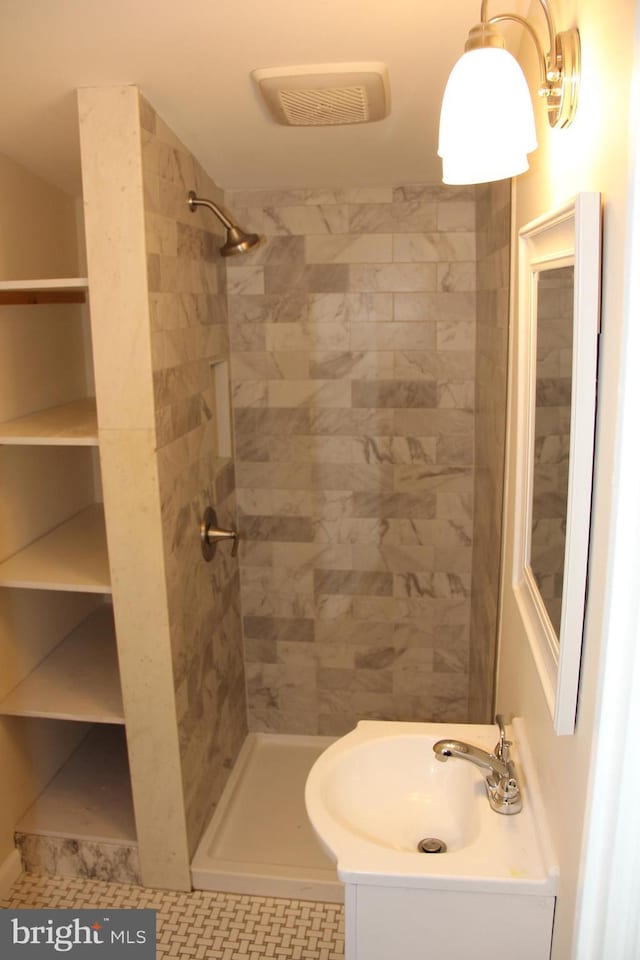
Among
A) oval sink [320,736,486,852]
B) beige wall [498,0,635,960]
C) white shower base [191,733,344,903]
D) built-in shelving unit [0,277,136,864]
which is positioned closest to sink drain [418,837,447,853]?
oval sink [320,736,486,852]

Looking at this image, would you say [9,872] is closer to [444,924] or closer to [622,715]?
[444,924]

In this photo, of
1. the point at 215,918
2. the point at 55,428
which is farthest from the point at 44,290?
the point at 215,918

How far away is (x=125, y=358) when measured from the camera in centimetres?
213

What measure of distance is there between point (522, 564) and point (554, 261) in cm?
74

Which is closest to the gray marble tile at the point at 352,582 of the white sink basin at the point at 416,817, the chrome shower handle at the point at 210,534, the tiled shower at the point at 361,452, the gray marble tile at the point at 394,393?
the tiled shower at the point at 361,452

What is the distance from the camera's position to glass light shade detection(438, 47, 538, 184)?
117cm

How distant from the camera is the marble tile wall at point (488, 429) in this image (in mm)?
2297

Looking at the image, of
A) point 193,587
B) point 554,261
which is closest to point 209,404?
point 193,587

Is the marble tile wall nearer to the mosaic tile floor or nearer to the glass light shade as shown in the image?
the mosaic tile floor

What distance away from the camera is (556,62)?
1.27 meters

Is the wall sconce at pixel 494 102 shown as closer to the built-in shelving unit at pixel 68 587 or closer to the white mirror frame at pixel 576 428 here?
the white mirror frame at pixel 576 428

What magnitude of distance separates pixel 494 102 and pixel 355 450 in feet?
6.64

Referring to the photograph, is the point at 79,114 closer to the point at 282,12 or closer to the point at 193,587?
the point at 282,12

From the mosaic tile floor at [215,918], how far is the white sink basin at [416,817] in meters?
0.78
